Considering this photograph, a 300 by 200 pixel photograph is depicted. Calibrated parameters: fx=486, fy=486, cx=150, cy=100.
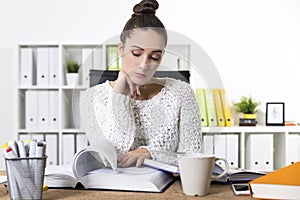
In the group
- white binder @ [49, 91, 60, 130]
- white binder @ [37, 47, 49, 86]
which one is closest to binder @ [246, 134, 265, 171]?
white binder @ [49, 91, 60, 130]

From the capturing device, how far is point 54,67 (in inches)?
139

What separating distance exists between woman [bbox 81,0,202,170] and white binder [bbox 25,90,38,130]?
7.34 ft

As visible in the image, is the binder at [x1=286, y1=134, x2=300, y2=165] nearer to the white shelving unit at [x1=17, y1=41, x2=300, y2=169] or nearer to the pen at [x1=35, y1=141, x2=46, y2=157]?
the white shelving unit at [x1=17, y1=41, x2=300, y2=169]

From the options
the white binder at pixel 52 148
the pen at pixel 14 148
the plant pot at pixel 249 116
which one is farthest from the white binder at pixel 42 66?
the pen at pixel 14 148

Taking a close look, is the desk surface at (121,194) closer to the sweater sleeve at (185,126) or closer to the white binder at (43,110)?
the sweater sleeve at (185,126)

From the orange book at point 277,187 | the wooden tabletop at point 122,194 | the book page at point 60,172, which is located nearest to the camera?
the orange book at point 277,187

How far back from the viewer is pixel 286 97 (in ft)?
12.1

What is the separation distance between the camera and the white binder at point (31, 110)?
3.51m

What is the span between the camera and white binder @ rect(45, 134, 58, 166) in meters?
3.51

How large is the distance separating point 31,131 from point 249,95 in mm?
1634

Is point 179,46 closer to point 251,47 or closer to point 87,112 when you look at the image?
point 87,112

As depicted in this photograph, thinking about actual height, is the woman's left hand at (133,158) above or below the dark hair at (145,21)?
below

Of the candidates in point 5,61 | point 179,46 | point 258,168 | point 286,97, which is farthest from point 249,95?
point 179,46

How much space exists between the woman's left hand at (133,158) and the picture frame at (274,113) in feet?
7.79
